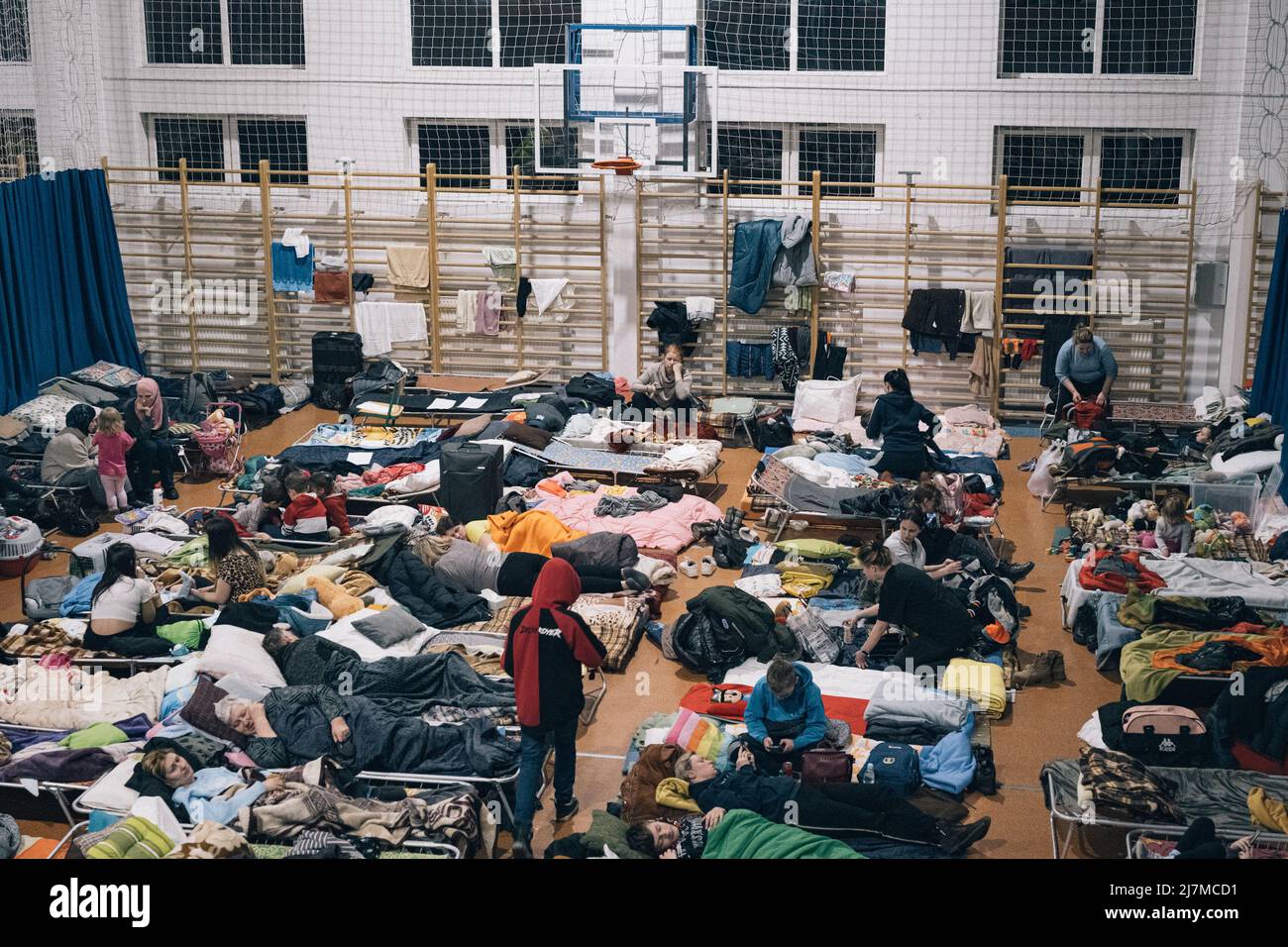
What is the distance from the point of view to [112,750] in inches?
272

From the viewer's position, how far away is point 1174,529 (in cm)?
960

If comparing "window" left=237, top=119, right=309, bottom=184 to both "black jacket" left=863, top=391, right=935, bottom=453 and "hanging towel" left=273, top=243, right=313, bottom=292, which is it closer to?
"hanging towel" left=273, top=243, right=313, bottom=292

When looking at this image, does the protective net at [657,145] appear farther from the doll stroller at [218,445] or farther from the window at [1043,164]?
the doll stroller at [218,445]

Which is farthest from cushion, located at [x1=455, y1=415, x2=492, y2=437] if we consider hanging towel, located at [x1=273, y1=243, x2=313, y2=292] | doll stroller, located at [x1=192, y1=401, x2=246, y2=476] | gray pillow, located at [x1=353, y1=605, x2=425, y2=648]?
gray pillow, located at [x1=353, y1=605, x2=425, y2=648]

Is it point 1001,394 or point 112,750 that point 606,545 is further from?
point 1001,394

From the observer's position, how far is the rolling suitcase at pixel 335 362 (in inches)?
562

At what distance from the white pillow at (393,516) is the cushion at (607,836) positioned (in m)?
3.82

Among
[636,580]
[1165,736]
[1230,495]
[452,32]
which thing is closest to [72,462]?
[636,580]

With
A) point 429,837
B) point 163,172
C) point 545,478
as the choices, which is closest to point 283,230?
point 163,172

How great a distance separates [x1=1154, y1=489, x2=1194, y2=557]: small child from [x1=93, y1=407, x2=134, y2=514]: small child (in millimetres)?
7213

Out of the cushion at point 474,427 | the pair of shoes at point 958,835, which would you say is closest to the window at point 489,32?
the cushion at point 474,427

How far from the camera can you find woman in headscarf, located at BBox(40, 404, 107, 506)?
10.9 meters
